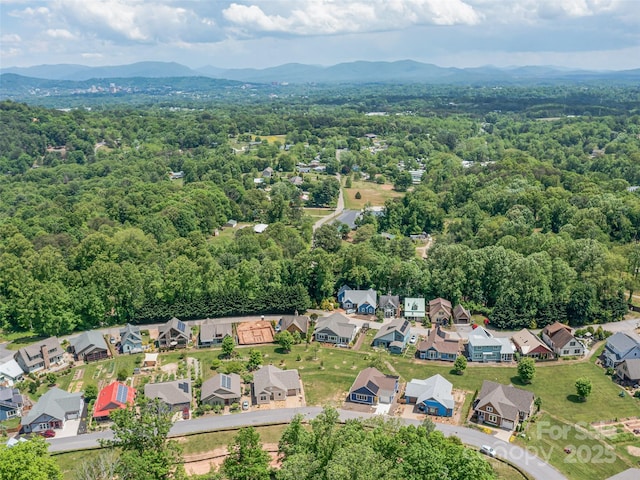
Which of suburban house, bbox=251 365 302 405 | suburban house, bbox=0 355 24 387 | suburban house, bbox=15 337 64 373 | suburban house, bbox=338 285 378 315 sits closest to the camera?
suburban house, bbox=251 365 302 405

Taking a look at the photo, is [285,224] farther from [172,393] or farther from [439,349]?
[172,393]

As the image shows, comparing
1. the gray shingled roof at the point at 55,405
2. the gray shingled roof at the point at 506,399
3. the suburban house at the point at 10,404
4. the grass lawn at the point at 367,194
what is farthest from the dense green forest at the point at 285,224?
the gray shingled roof at the point at 506,399

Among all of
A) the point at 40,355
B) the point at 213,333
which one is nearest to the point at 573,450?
the point at 213,333

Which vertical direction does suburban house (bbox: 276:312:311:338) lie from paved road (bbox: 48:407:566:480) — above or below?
above

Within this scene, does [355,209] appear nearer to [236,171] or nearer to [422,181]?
[422,181]

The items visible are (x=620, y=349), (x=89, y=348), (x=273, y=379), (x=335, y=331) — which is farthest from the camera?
(x=335, y=331)

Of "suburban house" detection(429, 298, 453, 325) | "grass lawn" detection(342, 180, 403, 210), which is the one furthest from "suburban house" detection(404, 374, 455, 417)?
"grass lawn" detection(342, 180, 403, 210)

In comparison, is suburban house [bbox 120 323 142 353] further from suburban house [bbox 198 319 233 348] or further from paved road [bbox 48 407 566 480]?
paved road [bbox 48 407 566 480]
